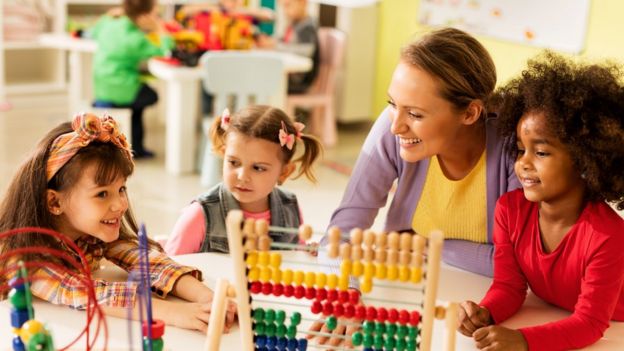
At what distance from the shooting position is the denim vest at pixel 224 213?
2119 millimetres

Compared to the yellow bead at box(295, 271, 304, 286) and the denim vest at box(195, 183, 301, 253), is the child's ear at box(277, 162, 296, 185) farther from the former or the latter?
the yellow bead at box(295, 271, 304, 286)

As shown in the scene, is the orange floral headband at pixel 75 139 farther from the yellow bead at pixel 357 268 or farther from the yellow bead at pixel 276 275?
the yellow bead at pixel 357 268

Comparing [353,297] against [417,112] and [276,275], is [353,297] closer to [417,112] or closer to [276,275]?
[276,275]

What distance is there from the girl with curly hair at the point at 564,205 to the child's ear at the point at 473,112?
121 millimetres

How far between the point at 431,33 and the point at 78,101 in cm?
433

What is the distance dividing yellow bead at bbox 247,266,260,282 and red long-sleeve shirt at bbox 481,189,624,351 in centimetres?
54

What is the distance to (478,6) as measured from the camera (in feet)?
18.3

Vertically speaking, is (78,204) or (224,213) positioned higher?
(78,204)

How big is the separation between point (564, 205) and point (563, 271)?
133mm

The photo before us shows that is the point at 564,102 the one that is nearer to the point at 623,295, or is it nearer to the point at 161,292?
the point at 623,295

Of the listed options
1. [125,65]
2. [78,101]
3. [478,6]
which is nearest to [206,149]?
[125,65]

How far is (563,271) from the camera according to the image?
5.69 feet

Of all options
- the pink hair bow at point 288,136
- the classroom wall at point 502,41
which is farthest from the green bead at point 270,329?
the classroom wall at point 502,41

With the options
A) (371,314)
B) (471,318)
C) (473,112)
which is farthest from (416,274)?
(473,112)
